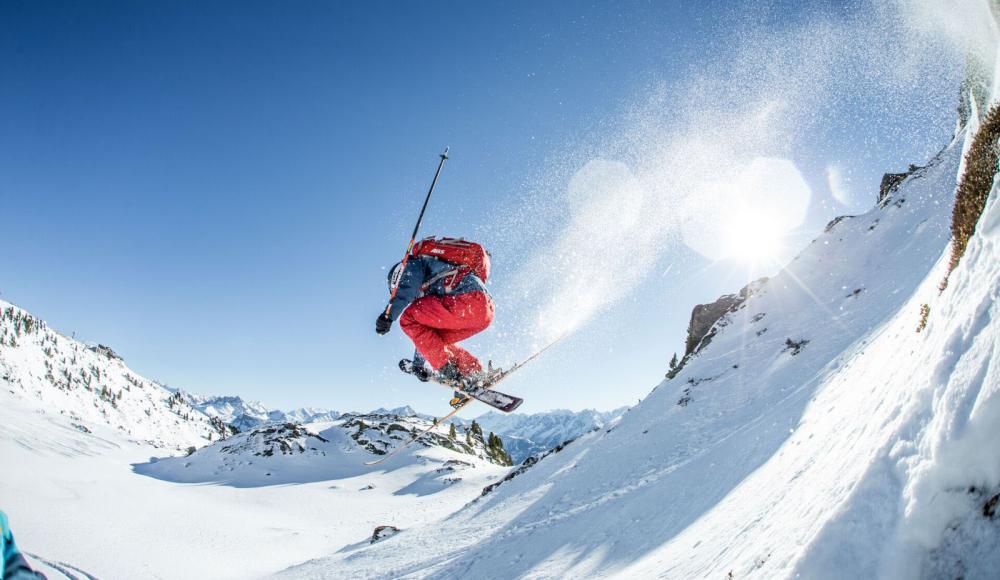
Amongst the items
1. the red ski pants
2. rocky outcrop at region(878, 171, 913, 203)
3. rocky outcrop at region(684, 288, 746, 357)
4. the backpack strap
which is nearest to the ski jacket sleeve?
the backpack strap

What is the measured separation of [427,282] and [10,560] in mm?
5734

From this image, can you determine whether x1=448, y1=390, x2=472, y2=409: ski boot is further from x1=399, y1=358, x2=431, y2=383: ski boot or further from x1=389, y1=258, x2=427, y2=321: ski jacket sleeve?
x1=389, y1=258, x2=427, y2=321: ski jacket sleeve

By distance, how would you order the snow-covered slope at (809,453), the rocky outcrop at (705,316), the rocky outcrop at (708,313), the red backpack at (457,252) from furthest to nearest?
the rocky outcrop at (705,316) → the rocky outcrop at (708,313) → the red backpack at (457,252) → the snow-covered slope at (809,453)

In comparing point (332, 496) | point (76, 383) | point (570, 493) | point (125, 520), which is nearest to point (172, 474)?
point (332, 496)

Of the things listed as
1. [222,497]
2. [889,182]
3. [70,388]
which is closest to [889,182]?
[889,182]

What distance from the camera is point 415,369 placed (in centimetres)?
862

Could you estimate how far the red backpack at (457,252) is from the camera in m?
7.70

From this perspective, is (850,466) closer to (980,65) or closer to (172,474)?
(980,65)

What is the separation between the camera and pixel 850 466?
10.5 ft

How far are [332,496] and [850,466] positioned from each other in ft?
221

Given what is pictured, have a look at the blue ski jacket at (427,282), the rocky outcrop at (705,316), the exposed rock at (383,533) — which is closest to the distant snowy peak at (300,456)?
the exposed rock at (383,533)

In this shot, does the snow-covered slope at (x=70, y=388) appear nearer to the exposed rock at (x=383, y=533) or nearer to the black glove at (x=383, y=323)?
the exposed rock at (x=383, y=533)

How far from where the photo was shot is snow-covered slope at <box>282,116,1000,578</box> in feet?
7.05

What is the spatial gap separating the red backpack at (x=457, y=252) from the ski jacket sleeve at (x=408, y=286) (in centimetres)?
24
